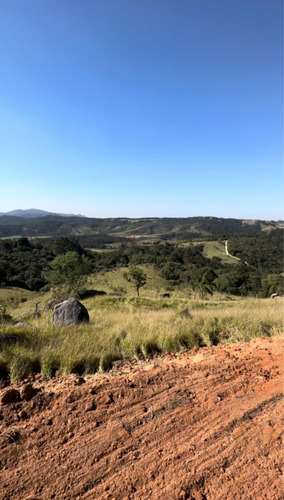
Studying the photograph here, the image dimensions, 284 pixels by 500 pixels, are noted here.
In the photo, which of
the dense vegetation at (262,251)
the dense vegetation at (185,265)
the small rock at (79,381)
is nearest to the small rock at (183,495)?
the small rock at (79,381)

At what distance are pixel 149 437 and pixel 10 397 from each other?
168 centimetres

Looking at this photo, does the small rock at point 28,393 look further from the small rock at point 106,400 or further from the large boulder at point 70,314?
the large boulder at point 70,314

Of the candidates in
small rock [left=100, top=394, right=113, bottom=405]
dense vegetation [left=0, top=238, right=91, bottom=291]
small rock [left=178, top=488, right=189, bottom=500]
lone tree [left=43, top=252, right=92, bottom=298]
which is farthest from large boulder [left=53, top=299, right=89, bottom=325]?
dense vegetation [left=0, top=238, right=91, bottom=291]

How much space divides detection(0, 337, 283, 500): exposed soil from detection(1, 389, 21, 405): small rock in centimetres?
7

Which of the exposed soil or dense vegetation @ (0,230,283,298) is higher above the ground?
the exposed soil

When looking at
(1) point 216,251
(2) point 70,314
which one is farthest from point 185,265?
(2) point 70,314

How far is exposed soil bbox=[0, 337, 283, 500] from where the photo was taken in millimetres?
2219

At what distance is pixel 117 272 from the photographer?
184ft

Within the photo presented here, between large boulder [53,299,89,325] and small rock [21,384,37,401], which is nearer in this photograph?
small rock [21,384,37,401]

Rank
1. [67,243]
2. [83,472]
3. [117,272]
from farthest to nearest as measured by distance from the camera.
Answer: [67,243] → [117,272] → [83,472]

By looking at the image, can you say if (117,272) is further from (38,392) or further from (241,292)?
(38,392)

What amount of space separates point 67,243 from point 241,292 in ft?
228

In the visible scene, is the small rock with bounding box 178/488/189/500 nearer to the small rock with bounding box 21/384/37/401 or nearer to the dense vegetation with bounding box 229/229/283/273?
the small rock with bounding box 21/384/37/401

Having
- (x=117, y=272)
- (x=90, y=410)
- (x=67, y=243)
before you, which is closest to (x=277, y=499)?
(x=90, y=410)
